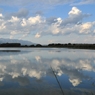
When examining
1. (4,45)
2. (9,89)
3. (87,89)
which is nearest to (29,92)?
(9,89)

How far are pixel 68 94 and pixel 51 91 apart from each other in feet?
2.68

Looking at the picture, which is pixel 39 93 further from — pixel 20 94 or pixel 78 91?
pixel 78 91

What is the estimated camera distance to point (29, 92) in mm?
7684

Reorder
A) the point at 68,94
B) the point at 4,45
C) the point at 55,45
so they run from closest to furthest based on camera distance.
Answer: the point at 68,94
the point at 55,45
the point at 4,45

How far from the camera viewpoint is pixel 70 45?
86.8 m

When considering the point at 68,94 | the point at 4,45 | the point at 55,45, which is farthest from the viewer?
the point at 4,45

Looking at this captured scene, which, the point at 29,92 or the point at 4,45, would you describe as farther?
the point at 4,45

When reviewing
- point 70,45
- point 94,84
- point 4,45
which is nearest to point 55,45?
point 70,45

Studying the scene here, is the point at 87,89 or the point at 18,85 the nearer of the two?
the point at 87,89

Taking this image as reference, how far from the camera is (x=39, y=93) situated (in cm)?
746

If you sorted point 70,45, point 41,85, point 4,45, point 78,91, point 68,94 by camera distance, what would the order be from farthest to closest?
point 4,45 < point 70,45 < point 41,85 < point 78,91 < point 68,94

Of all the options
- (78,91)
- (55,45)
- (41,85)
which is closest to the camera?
(78,91)

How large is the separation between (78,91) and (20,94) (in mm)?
2280

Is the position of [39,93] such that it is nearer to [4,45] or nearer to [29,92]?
[29,92]
